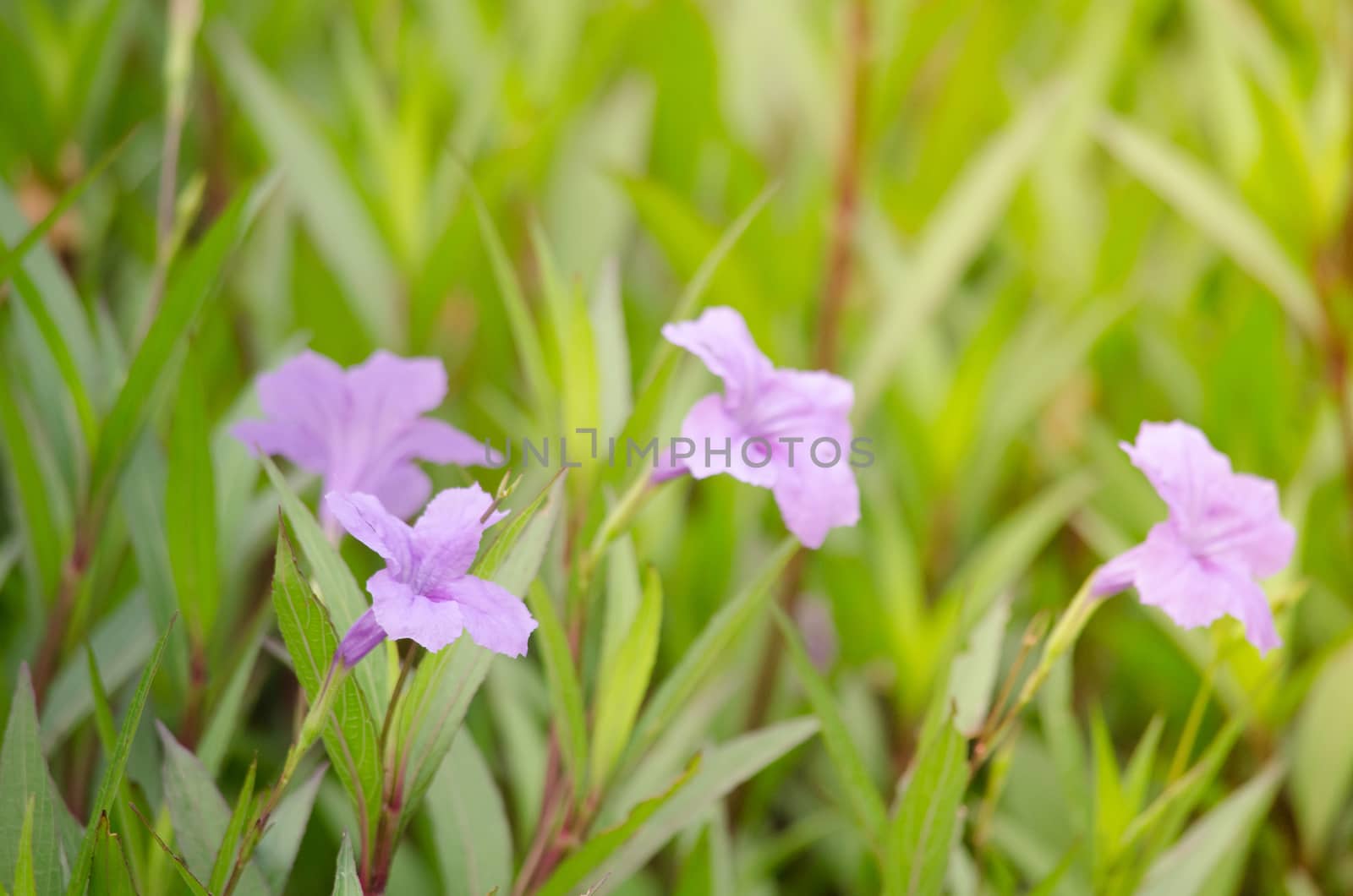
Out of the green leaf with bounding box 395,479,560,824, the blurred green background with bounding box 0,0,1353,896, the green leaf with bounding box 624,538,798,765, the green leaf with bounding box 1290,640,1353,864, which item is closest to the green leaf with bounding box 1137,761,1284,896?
the blurred green background with bounding box 0,0,1353,896

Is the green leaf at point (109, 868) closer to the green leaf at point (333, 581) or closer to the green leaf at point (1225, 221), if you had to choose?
the green leaf at point (333, 581)

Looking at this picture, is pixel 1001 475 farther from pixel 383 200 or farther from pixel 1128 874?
pixel 383 200

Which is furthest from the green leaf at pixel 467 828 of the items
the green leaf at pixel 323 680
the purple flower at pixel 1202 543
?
the purple flower at pixel 1202 543

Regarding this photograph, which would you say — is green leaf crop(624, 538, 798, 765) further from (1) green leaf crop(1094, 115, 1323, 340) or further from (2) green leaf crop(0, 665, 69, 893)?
(1) green leaf crop(1094, 115, 1323, 340)

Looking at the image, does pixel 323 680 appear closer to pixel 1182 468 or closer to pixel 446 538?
pixel 446 538

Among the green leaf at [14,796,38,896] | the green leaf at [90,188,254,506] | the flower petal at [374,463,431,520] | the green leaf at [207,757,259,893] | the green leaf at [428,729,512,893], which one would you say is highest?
the green leaf at [90,188,254,506]
